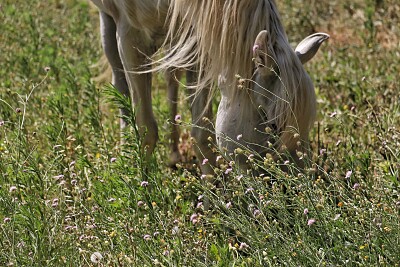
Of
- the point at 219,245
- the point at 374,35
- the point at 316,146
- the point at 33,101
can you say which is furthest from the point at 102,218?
the point at 374,35

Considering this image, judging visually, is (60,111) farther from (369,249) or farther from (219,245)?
(369,249)

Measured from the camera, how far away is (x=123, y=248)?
12.3ft

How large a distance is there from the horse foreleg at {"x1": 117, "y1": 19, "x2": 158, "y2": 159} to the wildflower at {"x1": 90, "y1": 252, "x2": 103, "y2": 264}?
1.61 meters

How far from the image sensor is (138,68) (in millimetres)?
5348

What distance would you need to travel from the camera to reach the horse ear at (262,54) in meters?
3.99

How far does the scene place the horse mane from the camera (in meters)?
4.02

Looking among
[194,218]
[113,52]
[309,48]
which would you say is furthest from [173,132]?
[194,218]

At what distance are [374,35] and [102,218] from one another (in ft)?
14.6

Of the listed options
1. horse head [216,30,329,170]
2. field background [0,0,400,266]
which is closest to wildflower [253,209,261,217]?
field background [0,0,400,266]

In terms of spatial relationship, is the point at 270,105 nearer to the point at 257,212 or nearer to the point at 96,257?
the point at 257,212

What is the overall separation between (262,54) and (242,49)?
0.17 metres

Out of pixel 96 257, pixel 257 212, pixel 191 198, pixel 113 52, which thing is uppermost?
pixel 113 52

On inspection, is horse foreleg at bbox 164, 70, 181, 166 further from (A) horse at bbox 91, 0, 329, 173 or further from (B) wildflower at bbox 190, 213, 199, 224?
(B) wildflower at bbox 190, 213, 199, 224

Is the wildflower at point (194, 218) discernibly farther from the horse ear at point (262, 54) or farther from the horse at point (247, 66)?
the horse ear at point (262, 54)
